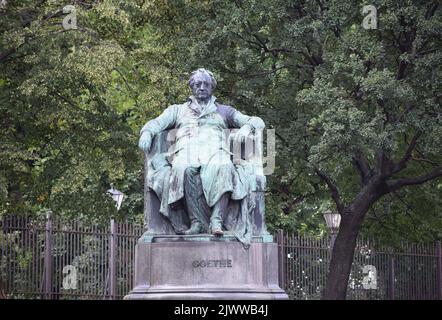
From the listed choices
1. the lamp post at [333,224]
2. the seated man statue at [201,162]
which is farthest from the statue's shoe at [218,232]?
the lamp post at [333,224]

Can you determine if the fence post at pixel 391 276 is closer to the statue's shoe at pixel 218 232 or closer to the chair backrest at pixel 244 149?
the chair backrest at pixel 244 149

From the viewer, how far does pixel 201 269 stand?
17.5 meters

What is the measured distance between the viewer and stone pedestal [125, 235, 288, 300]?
17.5 meters

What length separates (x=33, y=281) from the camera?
22375 millimetres

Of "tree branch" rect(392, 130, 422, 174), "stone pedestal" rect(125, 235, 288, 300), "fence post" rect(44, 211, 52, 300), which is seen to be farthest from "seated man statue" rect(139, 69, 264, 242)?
"tree branch" rect(392, 130, 422, 174)

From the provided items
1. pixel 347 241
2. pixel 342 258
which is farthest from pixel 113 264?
pixel 347 241

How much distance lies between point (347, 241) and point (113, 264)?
547cm

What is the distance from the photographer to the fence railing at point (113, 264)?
22172mm

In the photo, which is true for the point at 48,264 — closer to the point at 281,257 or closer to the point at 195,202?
the point at 195,202

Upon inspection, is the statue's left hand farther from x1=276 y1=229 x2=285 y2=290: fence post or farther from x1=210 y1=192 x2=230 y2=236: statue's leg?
x1=276 y1=229 x2=285 y2=290: fence post

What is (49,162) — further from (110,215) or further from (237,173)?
(237,173)

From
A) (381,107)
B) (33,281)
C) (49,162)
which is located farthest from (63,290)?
(381,107)
